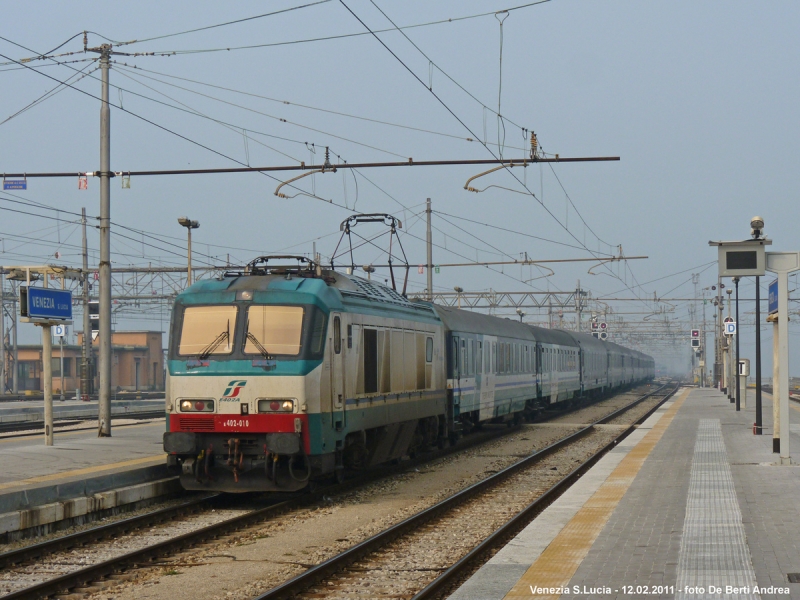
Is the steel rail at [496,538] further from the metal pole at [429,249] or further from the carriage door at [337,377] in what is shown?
the metal pole at [429,249]

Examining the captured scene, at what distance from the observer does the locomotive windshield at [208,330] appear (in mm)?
14203

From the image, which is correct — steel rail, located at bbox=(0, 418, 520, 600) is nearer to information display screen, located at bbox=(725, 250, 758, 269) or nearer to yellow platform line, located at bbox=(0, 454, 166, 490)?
yellow platform line, located at bbox=(0, 454, 166, 490)

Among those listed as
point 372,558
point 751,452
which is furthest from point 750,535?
point 751,452

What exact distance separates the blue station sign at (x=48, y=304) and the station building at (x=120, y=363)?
51375 millimetres

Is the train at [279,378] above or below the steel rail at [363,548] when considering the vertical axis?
above

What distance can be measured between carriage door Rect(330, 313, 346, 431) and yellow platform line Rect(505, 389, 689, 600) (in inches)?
147

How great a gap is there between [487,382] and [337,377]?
41.0 feet

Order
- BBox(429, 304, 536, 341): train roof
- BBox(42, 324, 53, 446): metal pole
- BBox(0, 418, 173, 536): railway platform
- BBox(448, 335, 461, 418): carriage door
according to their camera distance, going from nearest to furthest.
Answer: BBox(0, 418, 173, 536): railway platform, BBox(42, 324, 53, 446): metal pole, BBox(448, 335, 461, 418): carriage door, BBox(429, 304, 536, 341): train roof

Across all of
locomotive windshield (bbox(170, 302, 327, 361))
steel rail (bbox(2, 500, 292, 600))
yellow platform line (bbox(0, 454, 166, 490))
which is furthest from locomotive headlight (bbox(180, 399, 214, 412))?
yellow platform line (bbox(0, 454, 166, 490))

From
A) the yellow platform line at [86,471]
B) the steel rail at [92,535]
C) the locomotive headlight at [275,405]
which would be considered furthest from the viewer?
the locomotive headlight at [275,405]

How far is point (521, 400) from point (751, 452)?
42.3ft

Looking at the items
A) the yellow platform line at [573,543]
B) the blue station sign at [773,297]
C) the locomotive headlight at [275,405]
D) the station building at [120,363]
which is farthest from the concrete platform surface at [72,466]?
the station building at [120,363]

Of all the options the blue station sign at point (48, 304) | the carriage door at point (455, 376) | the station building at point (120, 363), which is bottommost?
→ the station building at point (120, 363)

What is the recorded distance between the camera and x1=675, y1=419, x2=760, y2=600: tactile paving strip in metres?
7.68
